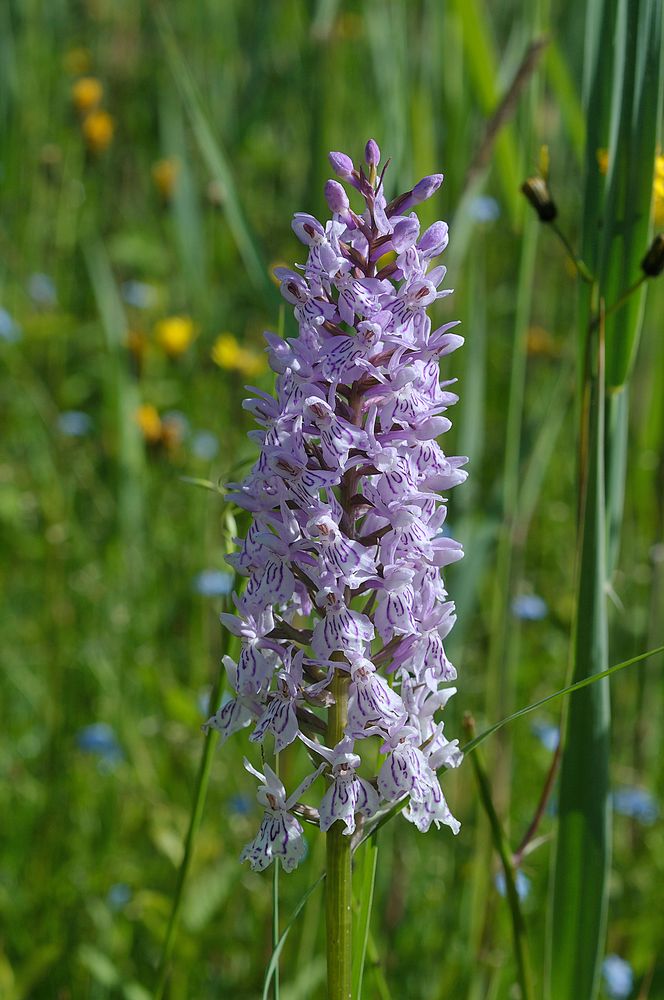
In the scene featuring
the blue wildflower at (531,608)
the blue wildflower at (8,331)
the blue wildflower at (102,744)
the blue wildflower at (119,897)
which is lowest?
the blue wildflower at (119,897)

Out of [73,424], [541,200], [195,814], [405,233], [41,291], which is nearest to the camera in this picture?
[405,233]

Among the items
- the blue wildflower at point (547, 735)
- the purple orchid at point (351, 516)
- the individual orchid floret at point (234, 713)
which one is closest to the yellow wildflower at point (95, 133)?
the blue wildflower at point (547, 735)

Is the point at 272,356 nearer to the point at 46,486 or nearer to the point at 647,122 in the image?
the point at 647,122

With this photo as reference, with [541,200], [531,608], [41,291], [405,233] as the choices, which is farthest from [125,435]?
[405,233]

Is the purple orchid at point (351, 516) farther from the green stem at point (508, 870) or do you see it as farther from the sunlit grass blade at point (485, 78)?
the sunlit grass blade at point (485, 78)

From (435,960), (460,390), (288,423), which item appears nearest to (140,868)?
(435,960)

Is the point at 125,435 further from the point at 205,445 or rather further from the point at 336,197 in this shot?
the point at 336,197

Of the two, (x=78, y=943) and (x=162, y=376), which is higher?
(x=162, y=376)
